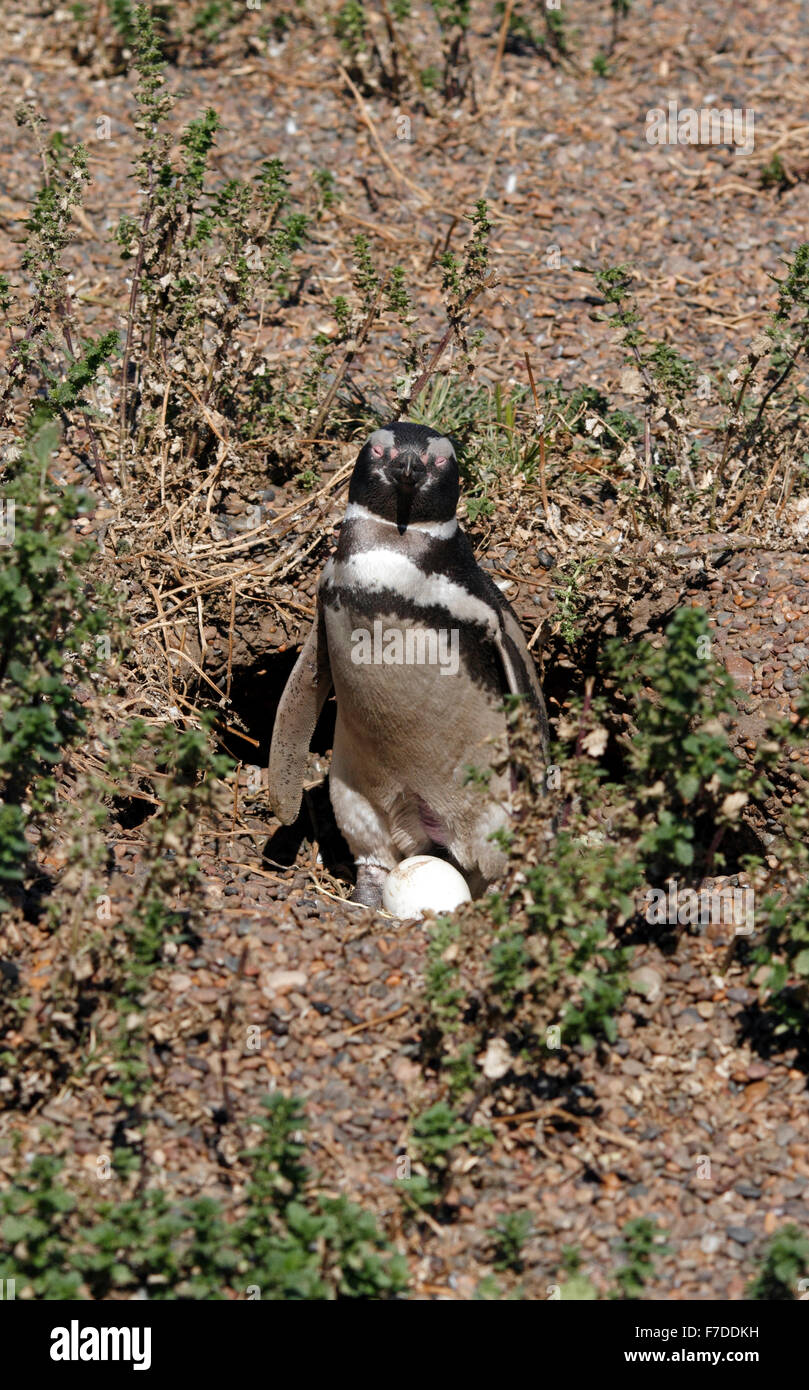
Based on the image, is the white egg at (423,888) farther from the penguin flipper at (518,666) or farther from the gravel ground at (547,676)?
the penguin flipper at (518,666)

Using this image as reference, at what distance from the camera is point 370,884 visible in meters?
6.75

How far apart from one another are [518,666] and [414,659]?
430 mm

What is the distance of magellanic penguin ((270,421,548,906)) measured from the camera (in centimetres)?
604

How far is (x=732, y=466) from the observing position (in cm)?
726

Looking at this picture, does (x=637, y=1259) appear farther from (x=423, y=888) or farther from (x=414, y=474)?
(x=414, y=474)

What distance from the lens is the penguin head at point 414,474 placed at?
5973 mm

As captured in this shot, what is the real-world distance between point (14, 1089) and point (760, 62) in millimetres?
7433

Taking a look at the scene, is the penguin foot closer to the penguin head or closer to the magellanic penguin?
the magellanic penguin

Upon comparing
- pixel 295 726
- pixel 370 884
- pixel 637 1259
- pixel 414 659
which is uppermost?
pixel 414 659

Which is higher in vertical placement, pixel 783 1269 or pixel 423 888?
pixel 423 888

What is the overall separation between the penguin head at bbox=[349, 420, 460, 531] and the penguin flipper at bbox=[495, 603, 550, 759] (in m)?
0.50

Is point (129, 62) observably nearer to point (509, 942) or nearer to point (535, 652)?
point (535, 652)

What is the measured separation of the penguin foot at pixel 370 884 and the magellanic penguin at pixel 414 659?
7.6 inches

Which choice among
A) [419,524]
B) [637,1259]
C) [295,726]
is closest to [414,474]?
[419,524]
